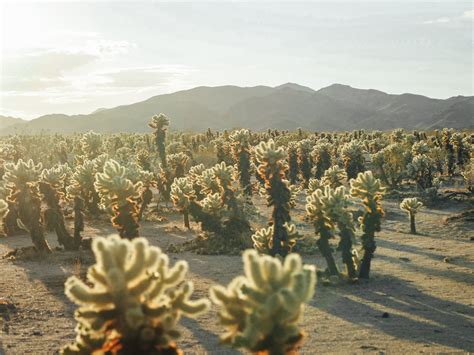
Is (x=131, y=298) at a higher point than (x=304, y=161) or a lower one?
lower

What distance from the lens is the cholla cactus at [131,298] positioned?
A: 576cm

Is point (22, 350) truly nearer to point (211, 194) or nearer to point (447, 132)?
point (211, 194)

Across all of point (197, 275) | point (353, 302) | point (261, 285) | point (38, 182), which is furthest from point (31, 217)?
point (261, 285)

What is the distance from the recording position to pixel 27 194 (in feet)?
77.2

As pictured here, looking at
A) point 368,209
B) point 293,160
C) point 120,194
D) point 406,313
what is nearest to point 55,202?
point 120,194

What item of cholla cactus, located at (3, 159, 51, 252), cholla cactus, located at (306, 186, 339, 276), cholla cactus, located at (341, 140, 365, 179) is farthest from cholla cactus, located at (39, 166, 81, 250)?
cholla cactus, located at (341, 140, 365, 179)

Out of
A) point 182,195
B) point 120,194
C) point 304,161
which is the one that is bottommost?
point 182,195

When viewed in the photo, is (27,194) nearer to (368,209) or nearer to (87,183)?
(87,183)

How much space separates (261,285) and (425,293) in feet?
45.6

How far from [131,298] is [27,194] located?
19492 millimetres

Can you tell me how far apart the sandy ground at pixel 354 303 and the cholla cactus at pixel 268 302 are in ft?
24.5

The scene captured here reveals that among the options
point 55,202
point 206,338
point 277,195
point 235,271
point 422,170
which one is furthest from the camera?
point 422,170

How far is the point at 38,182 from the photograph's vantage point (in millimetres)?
24984

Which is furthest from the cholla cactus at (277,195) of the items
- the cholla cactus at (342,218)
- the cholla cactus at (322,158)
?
the cholla cactus at (322,158)
